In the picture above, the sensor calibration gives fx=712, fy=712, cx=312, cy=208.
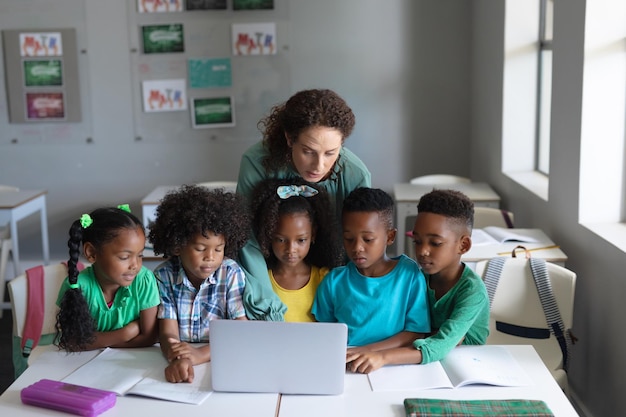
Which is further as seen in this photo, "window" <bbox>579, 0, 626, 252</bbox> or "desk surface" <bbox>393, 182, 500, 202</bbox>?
"desk surface" <bbox>393, 182, 500, 202</bbox>

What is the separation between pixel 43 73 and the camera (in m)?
5.06

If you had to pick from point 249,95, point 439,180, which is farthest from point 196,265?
point 249,95

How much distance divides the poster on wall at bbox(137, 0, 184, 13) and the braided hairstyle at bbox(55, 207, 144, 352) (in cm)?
330

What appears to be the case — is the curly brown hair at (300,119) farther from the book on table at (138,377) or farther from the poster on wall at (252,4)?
the poster on wall at (252,4)

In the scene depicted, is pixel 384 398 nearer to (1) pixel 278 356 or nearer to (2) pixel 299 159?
(1) pixel 278 356

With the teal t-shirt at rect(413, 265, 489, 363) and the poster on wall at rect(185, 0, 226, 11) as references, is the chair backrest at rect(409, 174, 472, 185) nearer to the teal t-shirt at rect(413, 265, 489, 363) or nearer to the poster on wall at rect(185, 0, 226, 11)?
the poster on wall at rect(185, 0, 226, 11)

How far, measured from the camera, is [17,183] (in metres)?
5.22

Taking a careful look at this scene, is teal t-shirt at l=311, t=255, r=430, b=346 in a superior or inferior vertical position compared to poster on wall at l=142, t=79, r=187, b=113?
inferior

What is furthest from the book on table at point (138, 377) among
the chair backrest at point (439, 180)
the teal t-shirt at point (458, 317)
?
the chair backrest at point (439, 180)

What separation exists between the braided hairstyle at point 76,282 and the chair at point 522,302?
1.36m

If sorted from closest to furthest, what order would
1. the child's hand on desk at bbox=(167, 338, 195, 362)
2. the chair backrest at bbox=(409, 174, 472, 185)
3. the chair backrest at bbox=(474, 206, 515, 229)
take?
the child's hand on desk at bbox=(167, 338, 195, 362)
the chair backrest at bbox=(474, 206, 515, 229)
the chair backrest at bbox=(409, 174, 472, 185)

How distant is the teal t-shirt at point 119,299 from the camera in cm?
199

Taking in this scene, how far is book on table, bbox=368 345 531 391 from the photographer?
1.69m

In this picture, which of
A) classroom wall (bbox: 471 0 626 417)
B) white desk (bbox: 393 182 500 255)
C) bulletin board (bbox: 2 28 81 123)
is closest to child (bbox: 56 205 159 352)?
classroom wall (bbox: 471 0 626 417)
